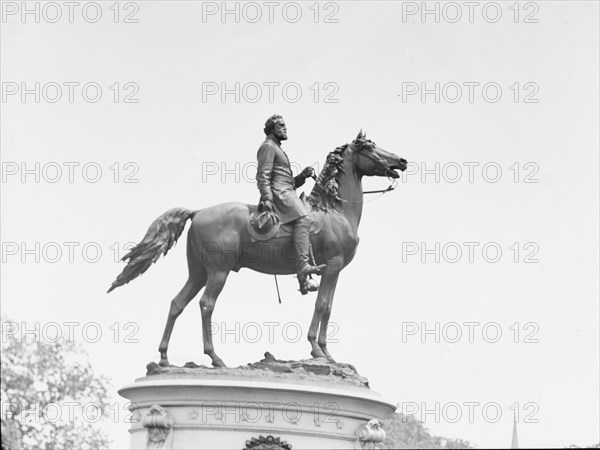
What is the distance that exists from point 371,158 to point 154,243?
3260 millimetres

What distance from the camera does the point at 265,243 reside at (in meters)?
20.7

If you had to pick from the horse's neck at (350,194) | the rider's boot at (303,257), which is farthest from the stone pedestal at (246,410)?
the horse's neck at (350,194)

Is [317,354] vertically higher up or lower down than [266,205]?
lower down

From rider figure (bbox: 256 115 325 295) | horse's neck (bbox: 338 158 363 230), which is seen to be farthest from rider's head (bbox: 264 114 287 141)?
horse's neck (bbox: 338 158 363 230)

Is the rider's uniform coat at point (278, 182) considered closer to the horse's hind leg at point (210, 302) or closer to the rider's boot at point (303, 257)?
the rider's boot at point (303, 257)

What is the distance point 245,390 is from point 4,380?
7.16m

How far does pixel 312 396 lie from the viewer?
1994 cm

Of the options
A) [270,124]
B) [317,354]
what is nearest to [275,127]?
[270,124]

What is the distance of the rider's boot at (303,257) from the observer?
2048 cm

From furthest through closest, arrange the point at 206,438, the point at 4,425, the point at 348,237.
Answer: the point at 4,425, the point at 348,237, the point at 206,438

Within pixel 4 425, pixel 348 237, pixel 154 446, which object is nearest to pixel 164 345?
pixel 154 446

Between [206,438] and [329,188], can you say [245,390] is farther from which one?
[329,188]

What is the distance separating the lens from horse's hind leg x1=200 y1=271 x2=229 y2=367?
20578 mm

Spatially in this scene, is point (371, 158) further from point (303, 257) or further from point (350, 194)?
point (303, 257)
